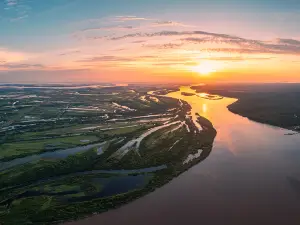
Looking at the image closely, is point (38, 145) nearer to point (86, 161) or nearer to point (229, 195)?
point (86, 161)

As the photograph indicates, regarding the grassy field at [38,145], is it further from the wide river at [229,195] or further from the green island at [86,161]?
the wide river at [229,195]

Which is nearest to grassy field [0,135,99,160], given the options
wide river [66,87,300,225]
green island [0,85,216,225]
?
green island [0,85,216,225]

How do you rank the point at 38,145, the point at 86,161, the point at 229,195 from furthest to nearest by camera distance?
the point at 38,145
the point at 86,161
the point at 229,195

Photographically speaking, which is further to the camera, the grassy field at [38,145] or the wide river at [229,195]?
the grassy field at [38,145]

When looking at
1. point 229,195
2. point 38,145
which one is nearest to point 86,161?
point 38,145

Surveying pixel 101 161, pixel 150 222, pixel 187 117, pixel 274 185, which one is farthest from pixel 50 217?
pixel 187 117

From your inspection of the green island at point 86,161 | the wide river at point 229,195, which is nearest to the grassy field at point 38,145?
the green island at point 86,161
